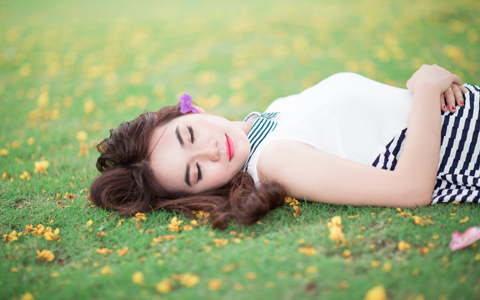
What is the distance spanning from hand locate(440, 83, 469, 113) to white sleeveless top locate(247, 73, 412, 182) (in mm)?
202

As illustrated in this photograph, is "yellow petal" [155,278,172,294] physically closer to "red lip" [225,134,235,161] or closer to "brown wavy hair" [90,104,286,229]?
"brown wavy hair" [90,104,286,229]

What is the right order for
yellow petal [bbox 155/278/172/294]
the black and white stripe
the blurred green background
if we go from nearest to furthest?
yellow petal [bbox 155/278/172/294] → the black and white stripe → the blurred green background

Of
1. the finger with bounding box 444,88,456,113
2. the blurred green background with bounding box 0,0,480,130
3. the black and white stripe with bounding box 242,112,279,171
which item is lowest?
the black and white stripe with bounding box 242,112,279,171

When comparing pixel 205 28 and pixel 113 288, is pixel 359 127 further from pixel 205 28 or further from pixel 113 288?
pixel 205 28

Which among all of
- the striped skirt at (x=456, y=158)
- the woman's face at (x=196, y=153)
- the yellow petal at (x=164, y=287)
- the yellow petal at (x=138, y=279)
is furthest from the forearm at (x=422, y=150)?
the yellow petal at (x=138, y=279)

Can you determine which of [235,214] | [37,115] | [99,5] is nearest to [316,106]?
[235,214]

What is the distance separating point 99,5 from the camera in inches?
545

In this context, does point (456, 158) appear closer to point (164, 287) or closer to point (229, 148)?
point (229, 148)

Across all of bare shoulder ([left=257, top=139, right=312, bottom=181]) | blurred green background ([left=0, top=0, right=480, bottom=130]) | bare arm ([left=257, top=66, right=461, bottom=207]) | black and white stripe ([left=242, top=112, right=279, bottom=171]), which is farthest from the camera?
blurred green background ([left=0, top=0, right=480, bottom=130])

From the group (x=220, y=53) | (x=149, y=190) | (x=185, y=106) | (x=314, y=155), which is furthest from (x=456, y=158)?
(x=220, y=53)

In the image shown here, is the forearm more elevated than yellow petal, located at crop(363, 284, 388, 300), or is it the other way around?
the forearm

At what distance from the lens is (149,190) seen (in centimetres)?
227

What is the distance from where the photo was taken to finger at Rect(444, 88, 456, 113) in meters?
2.18

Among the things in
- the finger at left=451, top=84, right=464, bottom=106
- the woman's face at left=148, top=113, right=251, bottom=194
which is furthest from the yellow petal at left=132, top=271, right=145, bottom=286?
the finger at left=451, top=84, right=464, bottom=106
